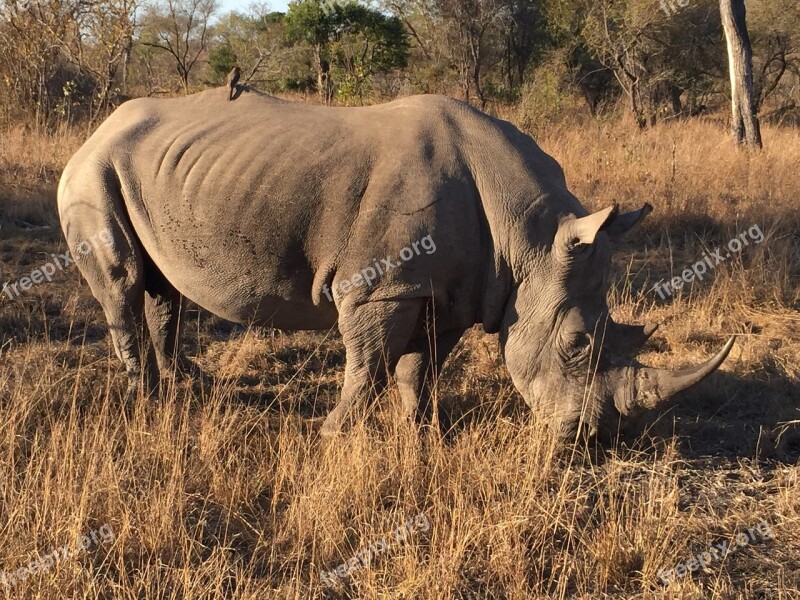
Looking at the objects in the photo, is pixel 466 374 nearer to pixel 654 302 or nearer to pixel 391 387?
pixel 391 387

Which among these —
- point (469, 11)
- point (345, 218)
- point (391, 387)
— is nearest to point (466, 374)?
point (391, 387)

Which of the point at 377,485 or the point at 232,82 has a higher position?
the point at 232,82

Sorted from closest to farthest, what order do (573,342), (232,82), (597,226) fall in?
1. (597,226)
2. (573,342)
3. (232,82)

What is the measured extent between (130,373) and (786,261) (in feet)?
19.0

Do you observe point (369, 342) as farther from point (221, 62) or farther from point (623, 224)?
point (221, 62)

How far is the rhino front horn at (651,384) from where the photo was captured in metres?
3.37

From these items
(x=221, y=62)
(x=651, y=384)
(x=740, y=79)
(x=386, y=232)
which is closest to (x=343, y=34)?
(x=221, y=62)

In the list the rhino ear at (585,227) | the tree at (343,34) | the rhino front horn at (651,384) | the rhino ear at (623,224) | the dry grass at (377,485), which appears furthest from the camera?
the tree at (343,34)

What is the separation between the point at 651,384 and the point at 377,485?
4.63 ft

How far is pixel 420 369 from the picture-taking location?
4.16 metres

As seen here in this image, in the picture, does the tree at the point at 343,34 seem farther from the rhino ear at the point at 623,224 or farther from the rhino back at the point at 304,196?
the rhino ear at the point at 623,224

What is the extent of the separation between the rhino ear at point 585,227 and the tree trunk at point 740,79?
9.90 meters

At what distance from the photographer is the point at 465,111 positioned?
386 centimetres


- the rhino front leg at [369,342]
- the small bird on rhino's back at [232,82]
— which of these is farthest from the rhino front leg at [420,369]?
the small bird on rhino's back at [232,82]
